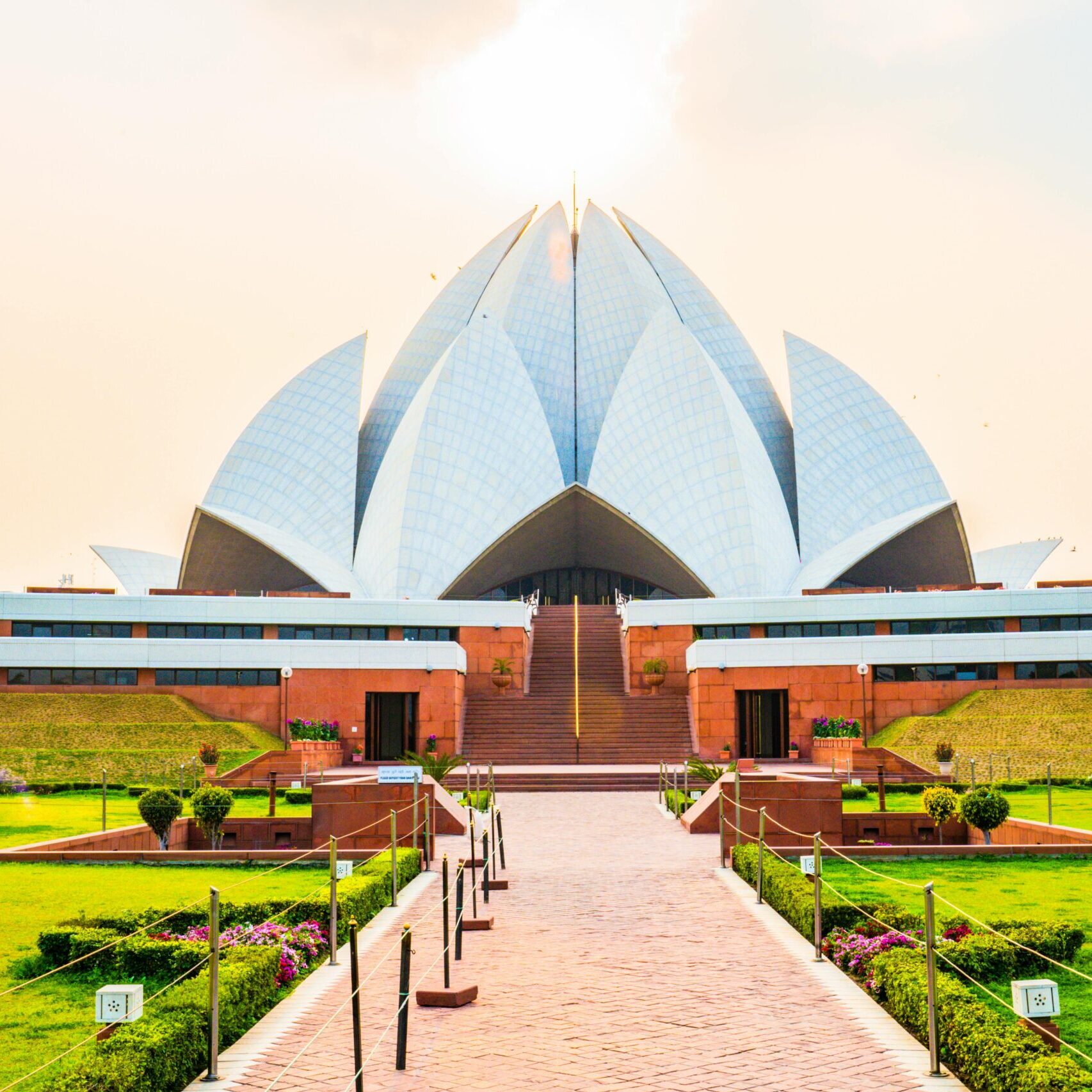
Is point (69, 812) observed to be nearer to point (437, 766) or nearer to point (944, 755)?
point (437, 766)

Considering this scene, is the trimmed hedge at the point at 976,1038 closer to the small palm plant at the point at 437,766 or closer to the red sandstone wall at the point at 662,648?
the small palm plant at the point at 437,766

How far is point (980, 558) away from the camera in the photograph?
4203cm

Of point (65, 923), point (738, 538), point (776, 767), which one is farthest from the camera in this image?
point (738, 538)

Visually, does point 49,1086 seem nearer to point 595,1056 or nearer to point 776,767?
point 595,1056

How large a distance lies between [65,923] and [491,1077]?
3.09 metres

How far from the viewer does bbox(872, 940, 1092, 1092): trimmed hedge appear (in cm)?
396

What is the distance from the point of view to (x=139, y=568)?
40219 mm

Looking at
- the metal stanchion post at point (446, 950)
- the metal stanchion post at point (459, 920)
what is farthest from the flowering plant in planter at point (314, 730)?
the metal stanchion post at point (446, 950)

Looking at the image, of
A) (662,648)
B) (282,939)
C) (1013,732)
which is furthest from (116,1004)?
(662,648)

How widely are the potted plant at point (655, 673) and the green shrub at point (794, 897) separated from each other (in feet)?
55.0

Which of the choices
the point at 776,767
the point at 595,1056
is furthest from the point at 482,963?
the point at 776,767

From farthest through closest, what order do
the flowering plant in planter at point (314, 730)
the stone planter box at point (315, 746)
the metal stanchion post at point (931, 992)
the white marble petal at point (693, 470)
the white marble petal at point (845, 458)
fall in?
the white marble petal at point (845, 458) < the white marble petal at point (693, 470) < the flowering plant in planter at point (314, 730) < the stone planter box at point (315, 746) < the metal stanchion post at point (931, 992)

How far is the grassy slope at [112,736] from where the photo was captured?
19.2m

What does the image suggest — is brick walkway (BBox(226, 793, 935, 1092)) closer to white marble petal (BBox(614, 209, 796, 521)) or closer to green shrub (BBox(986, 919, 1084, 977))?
green shrub (BBox(986, 919, 1084, 977))
